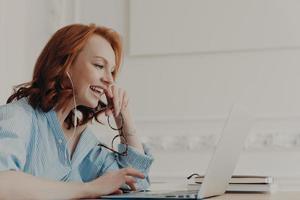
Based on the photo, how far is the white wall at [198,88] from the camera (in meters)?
2.53

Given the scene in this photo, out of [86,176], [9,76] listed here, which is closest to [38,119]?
[86,176]

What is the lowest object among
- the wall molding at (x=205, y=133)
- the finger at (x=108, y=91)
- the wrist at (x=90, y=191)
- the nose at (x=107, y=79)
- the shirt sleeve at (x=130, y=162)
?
the wrist at (x=90, y=191)

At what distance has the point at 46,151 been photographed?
5.18 feet

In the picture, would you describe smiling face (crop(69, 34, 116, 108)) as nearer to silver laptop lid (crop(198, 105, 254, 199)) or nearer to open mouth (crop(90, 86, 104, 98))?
open mouth (crop(90, 86, 104, 98))

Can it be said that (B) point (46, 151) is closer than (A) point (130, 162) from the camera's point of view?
Yes

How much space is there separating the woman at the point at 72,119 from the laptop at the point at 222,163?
0.56ft

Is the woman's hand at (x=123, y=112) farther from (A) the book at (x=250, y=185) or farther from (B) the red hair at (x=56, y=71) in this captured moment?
(A) the book at (x=250, y=185)

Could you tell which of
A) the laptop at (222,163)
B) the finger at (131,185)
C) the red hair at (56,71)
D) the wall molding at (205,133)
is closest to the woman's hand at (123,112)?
the red hair at (56,71)

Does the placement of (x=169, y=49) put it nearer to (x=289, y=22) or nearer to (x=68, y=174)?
(x=289, y=22)

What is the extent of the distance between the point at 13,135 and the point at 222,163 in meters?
0.54

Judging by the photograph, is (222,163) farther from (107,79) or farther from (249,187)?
(107,79)

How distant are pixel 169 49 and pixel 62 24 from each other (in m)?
0.58

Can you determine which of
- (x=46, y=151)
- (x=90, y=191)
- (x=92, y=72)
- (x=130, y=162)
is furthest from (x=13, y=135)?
(x=130, y=162)

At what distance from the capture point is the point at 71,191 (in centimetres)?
Answer: 129
